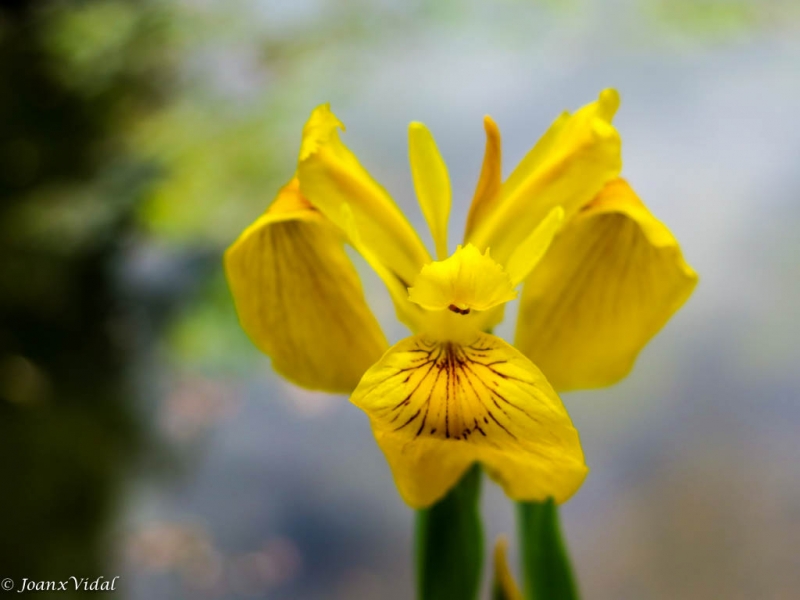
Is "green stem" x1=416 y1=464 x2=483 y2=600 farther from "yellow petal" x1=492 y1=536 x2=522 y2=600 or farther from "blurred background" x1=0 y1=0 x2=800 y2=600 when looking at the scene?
"blurred background" x1=0 y1=0 x2=800 y2=600

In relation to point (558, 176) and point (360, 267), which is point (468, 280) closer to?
point (558, 176)

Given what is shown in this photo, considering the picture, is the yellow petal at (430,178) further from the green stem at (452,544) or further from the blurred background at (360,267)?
the blurred background at (360,267)

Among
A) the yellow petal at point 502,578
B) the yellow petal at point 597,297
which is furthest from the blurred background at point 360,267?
the yellow petal at point 597,297

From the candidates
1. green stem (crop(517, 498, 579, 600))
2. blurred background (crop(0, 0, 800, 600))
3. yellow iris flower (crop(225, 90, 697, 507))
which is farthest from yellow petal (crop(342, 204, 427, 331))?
blurred background (crop(0, 0, 800, 600))

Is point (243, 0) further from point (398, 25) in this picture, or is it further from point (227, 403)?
point (227, 403)

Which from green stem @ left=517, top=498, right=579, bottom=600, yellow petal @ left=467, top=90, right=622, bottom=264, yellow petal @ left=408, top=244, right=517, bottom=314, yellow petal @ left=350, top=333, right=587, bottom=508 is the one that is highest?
yellow petal @ left=467, top=90, right=622, bottom=264

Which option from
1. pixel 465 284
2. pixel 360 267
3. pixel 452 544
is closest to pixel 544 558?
pixel 452 544

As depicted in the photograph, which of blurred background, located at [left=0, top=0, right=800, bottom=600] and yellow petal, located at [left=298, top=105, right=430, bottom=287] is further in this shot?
blurred background, located at [left=0, top=0, right=800, bottom=600]
